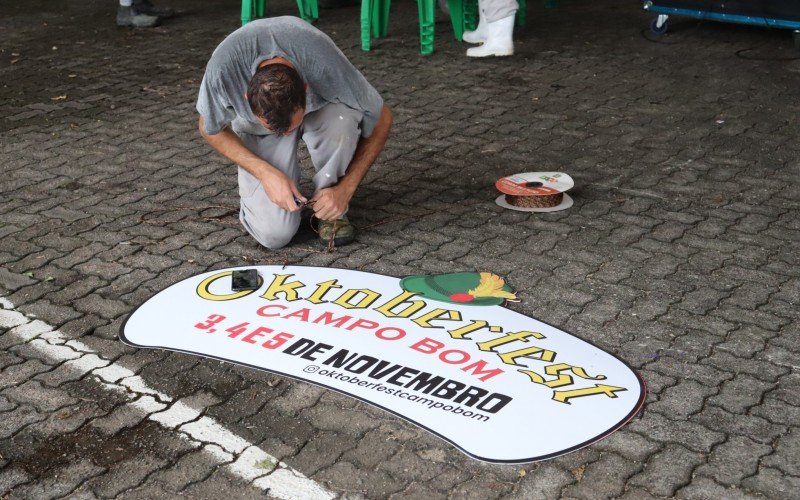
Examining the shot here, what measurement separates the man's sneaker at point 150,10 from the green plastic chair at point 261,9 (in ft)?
3.38

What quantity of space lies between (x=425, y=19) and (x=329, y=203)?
3.82 meters

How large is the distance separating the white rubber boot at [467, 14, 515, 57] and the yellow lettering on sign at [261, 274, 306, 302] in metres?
4.00

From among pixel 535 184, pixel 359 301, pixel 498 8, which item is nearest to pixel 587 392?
pixel 359 301

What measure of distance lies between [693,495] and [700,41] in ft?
19.4

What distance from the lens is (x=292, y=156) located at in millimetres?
4441

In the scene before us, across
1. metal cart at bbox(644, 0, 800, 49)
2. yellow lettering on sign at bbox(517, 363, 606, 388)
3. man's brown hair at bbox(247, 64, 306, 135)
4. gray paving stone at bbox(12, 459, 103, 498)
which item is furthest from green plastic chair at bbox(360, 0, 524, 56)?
gray paving stone at bbox(12, 459, 103, 498)

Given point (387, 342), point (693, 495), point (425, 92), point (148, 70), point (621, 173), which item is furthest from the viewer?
point (148, 70)

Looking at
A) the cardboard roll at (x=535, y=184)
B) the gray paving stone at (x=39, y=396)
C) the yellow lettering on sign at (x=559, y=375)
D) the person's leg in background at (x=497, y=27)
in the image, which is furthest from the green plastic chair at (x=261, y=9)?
the yellow lettering on sign at (x=559, y=375)

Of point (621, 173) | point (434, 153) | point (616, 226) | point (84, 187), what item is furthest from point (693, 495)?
point (84, 187)

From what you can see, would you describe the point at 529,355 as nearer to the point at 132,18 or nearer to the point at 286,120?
the point at 286,120

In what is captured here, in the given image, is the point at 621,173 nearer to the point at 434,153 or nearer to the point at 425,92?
the point at 434,153

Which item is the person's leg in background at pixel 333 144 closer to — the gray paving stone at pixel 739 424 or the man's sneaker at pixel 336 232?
the man's sneaker at pixel 336 232

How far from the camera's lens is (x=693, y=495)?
2771 millimetres

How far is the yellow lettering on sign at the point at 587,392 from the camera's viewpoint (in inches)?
127
